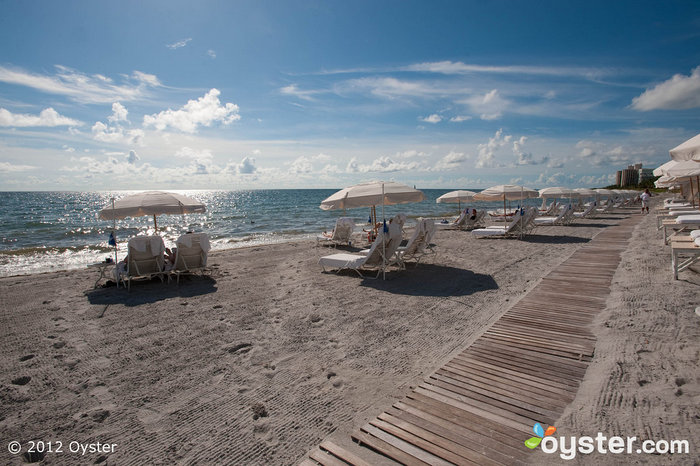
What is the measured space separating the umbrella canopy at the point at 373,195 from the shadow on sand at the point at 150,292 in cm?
315

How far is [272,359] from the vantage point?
380cm

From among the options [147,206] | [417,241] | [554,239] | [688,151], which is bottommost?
[554,239]

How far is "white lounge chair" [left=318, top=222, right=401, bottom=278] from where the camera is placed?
7324 millimetres

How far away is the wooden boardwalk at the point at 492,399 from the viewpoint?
2305mm

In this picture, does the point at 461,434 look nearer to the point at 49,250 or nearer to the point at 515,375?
the point at 515,375

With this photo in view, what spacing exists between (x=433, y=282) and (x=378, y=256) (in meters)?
1.24

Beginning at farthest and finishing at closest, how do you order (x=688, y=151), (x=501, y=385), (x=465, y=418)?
(x=688, y=151)
(x=501, y=385)
(x=465, y=418)

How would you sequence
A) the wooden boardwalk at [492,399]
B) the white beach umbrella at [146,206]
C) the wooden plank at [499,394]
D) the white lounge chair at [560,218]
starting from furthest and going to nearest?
the white lounge chair at [560,218] → the white beach umbrella at [146,206] → the wooden plank at [499,394] → the wooden boardwalk at [492,399]

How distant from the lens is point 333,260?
7871mm

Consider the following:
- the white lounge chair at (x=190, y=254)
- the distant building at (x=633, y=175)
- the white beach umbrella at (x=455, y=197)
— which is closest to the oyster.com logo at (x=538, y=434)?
the white lounge chair at (x=190, y=254)

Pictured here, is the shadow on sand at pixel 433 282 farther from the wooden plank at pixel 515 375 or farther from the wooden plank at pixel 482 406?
the wooden plank at pixel 482 406

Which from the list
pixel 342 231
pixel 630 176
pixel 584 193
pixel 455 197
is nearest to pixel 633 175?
pixel 630 176

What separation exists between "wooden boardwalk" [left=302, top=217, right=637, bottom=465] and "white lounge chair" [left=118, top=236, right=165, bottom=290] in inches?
245

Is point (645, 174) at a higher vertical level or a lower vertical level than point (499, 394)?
higher
